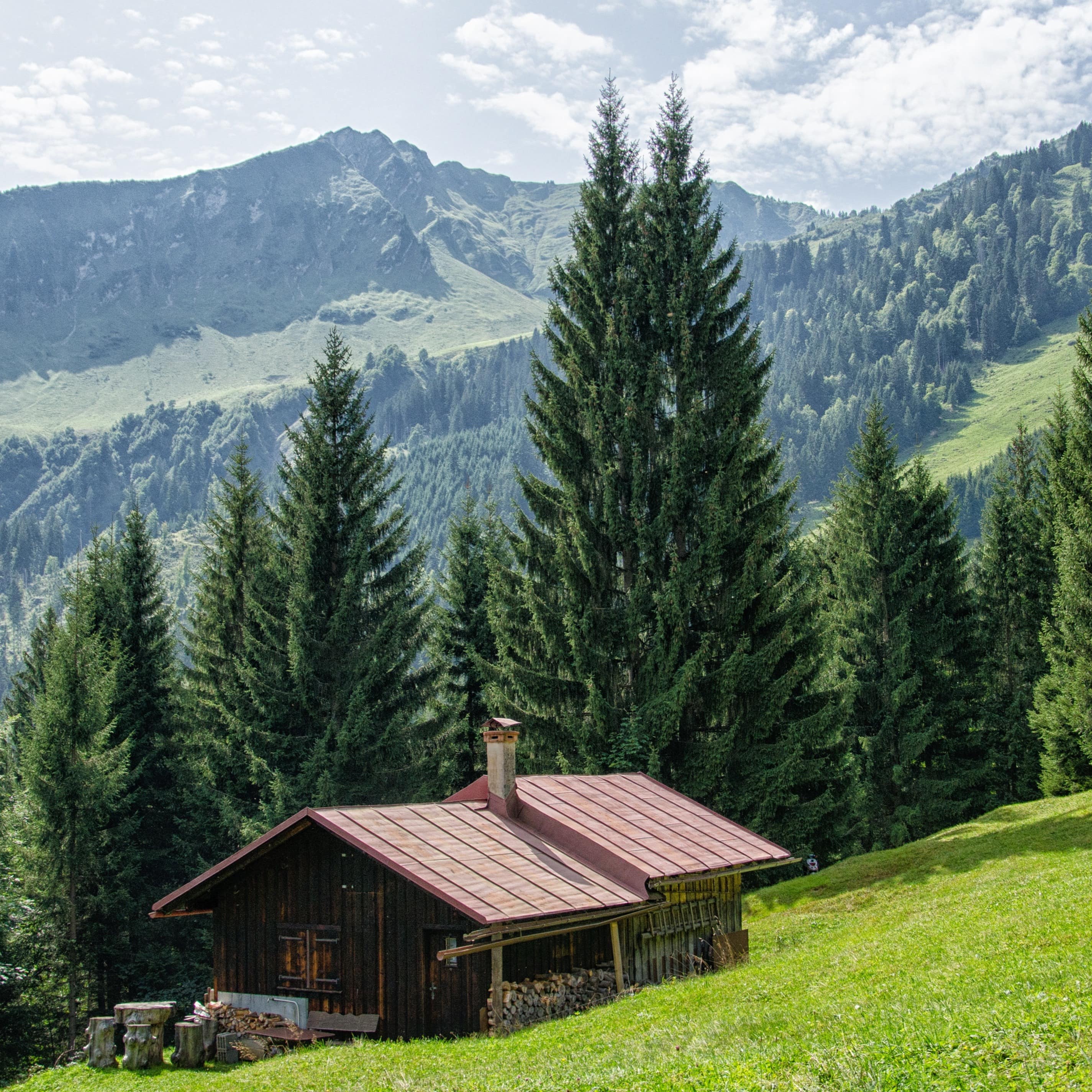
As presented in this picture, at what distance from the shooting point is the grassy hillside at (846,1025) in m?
9.40

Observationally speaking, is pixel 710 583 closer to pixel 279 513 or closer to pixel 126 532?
pixel 279 513

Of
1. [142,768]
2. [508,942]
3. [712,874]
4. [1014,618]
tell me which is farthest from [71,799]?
[1014,618]

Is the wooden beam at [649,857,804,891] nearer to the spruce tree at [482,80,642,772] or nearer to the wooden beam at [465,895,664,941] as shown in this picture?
the wooden beam at [465,895,664,941]

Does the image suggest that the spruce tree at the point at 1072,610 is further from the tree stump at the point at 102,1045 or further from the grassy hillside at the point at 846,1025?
the tree stump at the point at 102,1045

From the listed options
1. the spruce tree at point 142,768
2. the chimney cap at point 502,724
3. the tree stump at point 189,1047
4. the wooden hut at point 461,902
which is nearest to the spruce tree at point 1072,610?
the wooden hut at point 461,902

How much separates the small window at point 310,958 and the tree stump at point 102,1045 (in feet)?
9.07

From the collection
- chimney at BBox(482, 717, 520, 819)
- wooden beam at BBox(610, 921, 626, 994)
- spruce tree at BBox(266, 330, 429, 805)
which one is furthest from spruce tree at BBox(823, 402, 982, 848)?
wooden beam at BBox(610, 921, 626, 994)

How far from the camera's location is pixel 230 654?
118 ft

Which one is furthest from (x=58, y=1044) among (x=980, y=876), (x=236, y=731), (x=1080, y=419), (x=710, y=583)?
(x=1080, y=419)

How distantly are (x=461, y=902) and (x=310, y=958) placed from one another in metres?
4.17

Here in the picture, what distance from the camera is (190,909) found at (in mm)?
19984

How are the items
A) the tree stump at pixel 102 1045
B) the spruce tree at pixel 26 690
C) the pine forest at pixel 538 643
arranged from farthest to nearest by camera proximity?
the spruce tree at pixel 26 690, the pine forest at pixel 538 643, the tree stump at pixel 102 1045

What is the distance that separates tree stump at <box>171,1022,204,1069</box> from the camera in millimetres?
17000

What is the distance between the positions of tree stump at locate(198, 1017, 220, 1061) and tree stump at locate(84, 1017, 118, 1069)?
1.58 meters
